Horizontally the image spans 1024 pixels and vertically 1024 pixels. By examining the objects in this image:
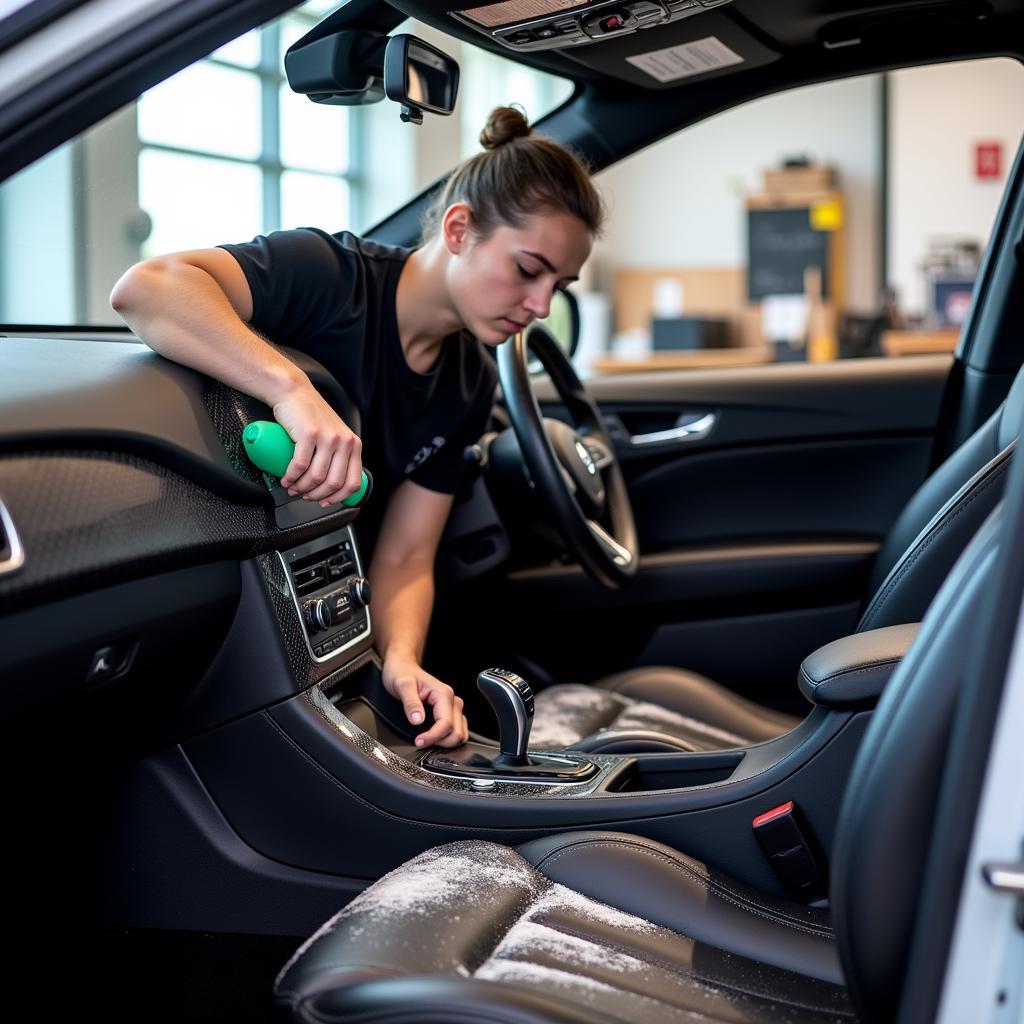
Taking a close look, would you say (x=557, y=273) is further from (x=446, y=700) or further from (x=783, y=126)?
(x=783, y=126)

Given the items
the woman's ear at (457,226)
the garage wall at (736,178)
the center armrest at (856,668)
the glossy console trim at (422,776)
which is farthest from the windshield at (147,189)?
the garage wall at (736,178)

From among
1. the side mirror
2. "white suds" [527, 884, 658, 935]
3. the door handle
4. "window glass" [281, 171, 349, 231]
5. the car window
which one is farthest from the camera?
the car window

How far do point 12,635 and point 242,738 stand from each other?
14.9 inches

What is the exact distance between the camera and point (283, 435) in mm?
1216

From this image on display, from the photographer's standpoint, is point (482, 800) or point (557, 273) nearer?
point (482, 800)

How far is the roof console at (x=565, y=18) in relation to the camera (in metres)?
1.35

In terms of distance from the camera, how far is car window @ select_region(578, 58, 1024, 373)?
8.37m

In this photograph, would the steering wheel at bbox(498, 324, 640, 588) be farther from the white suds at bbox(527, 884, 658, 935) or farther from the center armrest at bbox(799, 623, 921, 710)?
the white suds at bbox(527, 884, 658, 935)

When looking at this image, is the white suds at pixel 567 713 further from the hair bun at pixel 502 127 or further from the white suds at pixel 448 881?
the hair bun at pixel 502 127

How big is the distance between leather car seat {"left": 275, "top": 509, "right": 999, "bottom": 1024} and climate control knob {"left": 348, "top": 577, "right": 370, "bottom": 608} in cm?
36

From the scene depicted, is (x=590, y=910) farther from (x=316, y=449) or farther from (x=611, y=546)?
(x=611, y=546)

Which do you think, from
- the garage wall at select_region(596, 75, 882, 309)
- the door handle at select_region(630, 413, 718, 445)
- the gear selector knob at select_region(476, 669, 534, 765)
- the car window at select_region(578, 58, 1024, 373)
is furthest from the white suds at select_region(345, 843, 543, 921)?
the garage wall at select_region(596, 75, 882, 309)

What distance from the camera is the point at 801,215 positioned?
28.8 ft

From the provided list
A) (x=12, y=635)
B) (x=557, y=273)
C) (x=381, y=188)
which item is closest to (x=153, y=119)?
(x=557, y=273)
